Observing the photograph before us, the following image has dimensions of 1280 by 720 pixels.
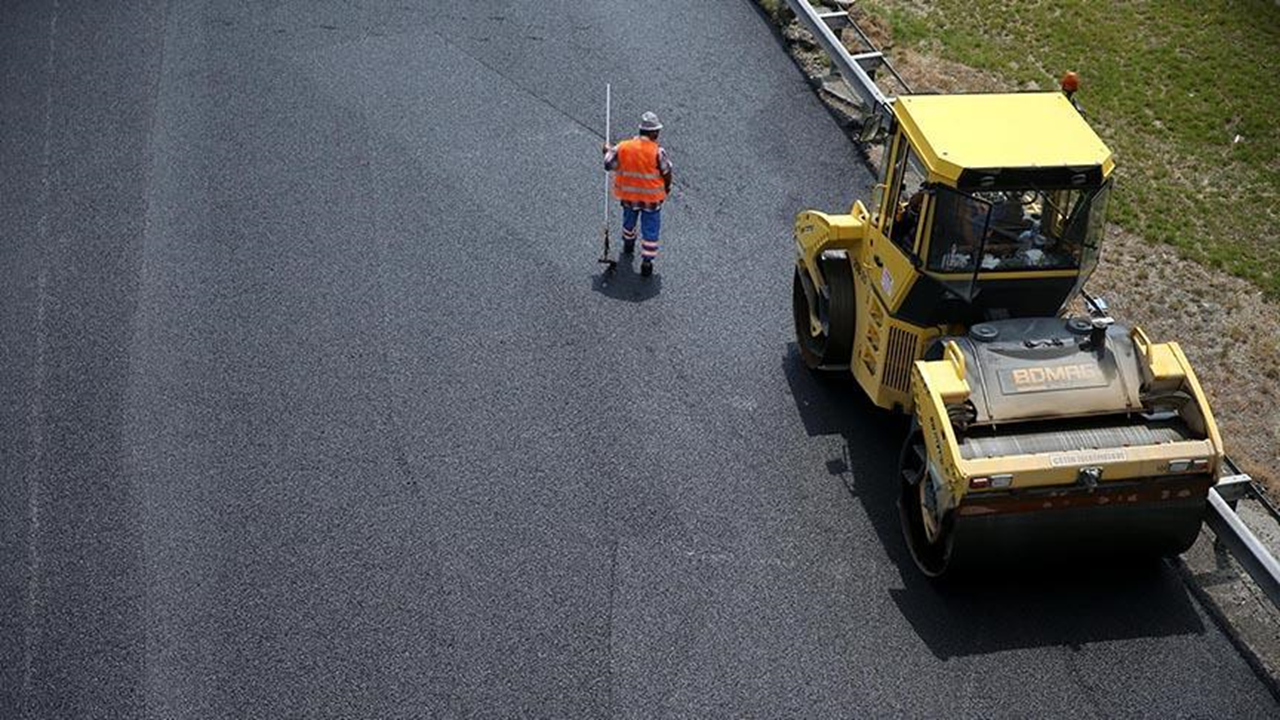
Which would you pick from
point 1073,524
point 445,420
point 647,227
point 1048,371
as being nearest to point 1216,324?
point 1048,371

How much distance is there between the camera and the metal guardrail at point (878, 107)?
29.1 ft

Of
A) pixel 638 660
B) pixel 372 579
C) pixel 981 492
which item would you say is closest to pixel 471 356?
pixel 372 579

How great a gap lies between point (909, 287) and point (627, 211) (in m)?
3.18

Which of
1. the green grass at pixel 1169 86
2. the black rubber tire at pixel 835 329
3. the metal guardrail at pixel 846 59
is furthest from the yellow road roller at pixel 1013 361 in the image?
the green grass at pixel 1169 86

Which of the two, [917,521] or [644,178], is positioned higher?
[644,178]

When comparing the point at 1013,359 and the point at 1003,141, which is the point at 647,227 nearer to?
the point at 1003,141

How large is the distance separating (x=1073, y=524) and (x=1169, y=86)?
7.92m

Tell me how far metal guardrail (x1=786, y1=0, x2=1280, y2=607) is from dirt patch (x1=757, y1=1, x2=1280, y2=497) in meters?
0.53

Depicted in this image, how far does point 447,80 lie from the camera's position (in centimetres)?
1448

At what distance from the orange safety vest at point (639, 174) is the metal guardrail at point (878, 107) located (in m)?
1.72

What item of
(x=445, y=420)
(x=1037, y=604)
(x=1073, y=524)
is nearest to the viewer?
(x=1073, y=524)

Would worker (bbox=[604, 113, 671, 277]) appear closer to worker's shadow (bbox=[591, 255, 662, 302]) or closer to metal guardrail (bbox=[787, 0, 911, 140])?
worker's shadow (bbox=[591, 255, 662, 302])

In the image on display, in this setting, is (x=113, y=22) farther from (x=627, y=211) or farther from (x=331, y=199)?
(x=627, y=211)

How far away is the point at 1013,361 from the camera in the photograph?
363 inches
